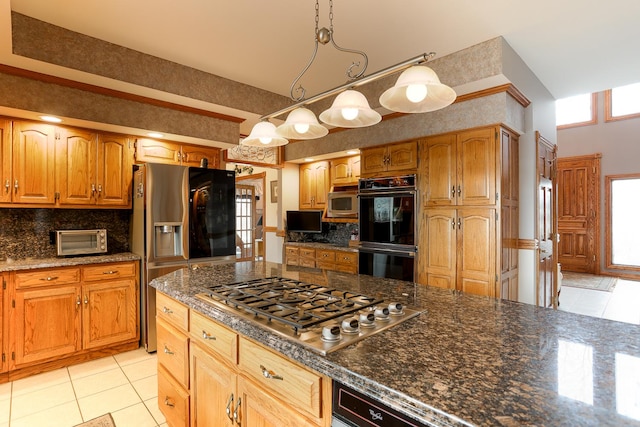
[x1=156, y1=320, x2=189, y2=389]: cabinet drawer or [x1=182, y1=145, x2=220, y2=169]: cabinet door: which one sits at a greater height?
[x1=182, y1=145, x2=220, y2=169]: cabinet door

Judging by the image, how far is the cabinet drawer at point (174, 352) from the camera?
1775 millimetres

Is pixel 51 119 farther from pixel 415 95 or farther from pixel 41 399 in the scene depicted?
pixel 415 95

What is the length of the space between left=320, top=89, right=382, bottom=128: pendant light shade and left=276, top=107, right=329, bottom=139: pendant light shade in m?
0.07

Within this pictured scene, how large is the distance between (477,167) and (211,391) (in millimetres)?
2871

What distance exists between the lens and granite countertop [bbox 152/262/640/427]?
2.35 ft

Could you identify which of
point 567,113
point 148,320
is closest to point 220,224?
point 148,320

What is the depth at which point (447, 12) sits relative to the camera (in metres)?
2.37

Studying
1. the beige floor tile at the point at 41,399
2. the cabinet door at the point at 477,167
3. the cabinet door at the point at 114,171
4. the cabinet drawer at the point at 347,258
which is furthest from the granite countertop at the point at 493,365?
the cabinet drawer at the point at 347,258

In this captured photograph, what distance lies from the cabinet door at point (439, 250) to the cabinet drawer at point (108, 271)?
294 cm

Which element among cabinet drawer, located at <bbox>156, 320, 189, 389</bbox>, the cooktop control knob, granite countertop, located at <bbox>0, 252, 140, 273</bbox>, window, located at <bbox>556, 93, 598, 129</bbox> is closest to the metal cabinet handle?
cabinet drawer, located at <bbox>156, 320, 189, 389</bbox>

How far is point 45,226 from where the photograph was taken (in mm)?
3283

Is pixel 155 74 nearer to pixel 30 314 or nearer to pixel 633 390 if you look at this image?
pixel 30 314

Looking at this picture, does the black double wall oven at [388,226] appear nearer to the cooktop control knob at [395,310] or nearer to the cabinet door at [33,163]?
the cooktop control knob at [395,310]

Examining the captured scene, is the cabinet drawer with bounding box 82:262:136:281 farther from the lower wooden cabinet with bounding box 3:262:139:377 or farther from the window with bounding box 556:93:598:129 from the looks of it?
the window with bounding box 556:93:598:129
